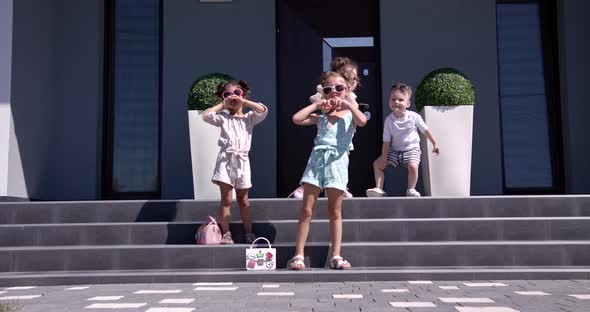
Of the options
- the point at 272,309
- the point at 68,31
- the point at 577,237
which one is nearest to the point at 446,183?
the point at 577,237

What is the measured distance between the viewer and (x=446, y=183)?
6.14 m

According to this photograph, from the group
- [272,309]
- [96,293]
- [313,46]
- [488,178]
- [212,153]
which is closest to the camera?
[272,309]

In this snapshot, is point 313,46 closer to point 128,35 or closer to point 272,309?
point 128,35

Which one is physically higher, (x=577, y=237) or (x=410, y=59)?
(x=410, y=59)

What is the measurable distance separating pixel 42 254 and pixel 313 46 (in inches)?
199

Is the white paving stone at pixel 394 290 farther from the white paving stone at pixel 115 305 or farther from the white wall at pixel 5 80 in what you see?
the white wall at pixel 5 80

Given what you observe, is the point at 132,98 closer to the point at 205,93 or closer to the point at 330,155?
the point at 205,93

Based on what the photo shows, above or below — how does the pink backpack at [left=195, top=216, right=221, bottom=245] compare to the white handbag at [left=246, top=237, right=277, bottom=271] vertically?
above

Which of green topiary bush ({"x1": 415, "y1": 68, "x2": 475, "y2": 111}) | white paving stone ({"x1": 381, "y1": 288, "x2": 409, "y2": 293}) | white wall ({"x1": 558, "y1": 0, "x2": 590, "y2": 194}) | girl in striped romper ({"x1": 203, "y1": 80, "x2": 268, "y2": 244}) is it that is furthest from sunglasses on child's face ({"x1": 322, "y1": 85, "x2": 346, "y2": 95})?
white wall ({"x1": 558, "y1": 0, "x2": 590, "y2": 194})

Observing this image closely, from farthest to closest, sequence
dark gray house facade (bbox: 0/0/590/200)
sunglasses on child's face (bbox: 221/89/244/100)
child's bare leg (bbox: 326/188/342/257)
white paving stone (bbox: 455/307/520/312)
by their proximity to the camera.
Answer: dark gray house facade (bbox: 0/0/590/200) → sunglasses on child's face (bbox: 221/89/244/100) → child's bare leg (bbox: 326/188/342/257) → white paving stone (bbox: 455/307/520/312)

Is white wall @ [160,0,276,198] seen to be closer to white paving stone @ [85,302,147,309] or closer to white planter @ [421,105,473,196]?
white planter @ [421,105,473,196]

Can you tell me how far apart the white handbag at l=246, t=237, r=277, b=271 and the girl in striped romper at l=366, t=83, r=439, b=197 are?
5.49 feet

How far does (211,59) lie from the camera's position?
786cm

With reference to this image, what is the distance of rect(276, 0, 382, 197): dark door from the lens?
26.0ft
